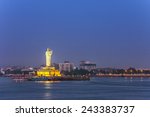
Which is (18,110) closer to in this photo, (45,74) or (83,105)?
(83,105)

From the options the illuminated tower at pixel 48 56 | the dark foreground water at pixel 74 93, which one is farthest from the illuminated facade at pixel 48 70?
the dark foreground water at pixel 74 93

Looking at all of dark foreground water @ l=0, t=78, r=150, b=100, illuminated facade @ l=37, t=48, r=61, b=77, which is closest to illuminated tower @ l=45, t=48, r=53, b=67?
illuminated facade @ l=37, t=48, r=61, b=77

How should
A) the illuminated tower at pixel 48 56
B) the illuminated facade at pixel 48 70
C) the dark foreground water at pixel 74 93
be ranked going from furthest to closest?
the illuminated tower at pixel 48 56 → the illuminated facade at pixel 48 70 → the dark foreground water at pixel 74 93

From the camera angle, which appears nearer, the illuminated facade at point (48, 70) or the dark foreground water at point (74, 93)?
the dark foreground water at point (74, 93)

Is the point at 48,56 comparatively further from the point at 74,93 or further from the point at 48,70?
the point at 74,93

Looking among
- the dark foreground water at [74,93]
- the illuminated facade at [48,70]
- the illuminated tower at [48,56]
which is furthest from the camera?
the illuminated tower at [48,56]

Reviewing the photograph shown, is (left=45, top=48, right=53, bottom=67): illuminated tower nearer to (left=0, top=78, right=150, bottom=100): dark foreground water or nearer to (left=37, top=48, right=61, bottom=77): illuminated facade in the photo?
(left=37, top=48, right=61, bottom=77): illuminated facade

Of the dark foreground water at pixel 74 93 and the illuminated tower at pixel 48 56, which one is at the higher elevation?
the illuminated tower at pixel 48 56

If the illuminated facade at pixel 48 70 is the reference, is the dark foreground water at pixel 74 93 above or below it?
below

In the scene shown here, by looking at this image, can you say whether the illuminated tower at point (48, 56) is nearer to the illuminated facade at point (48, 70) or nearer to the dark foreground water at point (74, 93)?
the illuminated facade at point (48, 70)

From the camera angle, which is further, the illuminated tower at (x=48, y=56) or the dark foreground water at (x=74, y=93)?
the illuminated tower at (x=48, y=56)

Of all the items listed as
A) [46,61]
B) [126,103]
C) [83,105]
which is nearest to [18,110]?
[83,105]

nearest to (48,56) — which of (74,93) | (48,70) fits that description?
(48,70)

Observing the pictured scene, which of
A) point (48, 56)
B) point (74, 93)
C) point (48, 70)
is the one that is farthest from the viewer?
point (48, 56)
